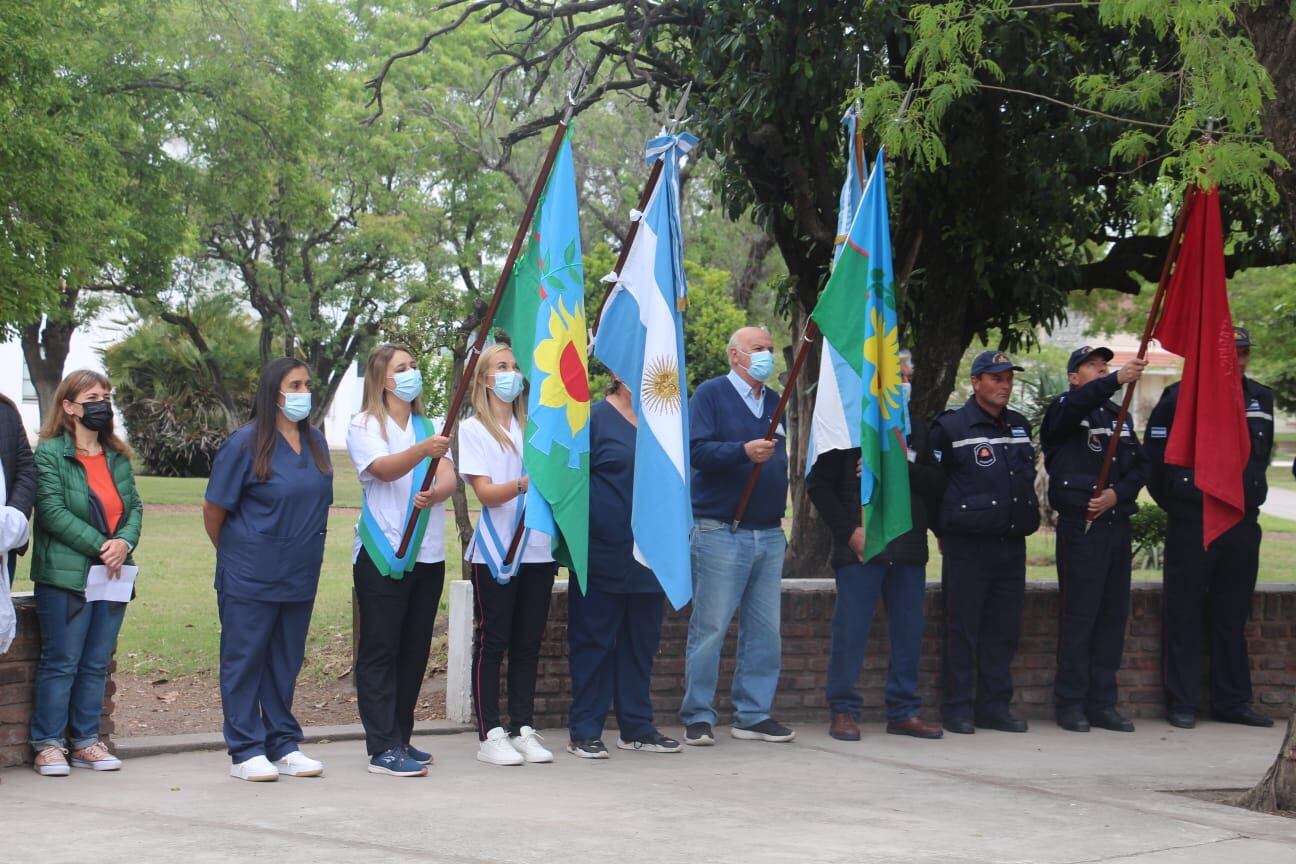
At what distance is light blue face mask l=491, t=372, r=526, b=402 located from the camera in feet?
24.0

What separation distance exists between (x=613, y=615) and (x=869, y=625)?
4.92 feet

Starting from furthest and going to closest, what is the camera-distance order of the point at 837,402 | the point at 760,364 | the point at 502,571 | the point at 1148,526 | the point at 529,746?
1. the point at 1148,526
2. the point at 837,402
3. the point at 760,364
4. the point at 529,746
5. the point at 502,571

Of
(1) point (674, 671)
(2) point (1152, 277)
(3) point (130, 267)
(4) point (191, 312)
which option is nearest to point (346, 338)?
(4) point (191, 312)

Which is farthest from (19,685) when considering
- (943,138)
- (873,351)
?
(943,138)

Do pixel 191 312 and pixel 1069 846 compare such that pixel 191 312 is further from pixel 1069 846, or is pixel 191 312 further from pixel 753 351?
pixel 1069 846

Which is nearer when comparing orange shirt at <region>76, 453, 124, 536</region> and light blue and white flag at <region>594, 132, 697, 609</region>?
orange shirt at <region>76, 453, 124, 536</region>

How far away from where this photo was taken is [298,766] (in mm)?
6898

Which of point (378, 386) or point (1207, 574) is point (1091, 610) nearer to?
point (1207, 574)

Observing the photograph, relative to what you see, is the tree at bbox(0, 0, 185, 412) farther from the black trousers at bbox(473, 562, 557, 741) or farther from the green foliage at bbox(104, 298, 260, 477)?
the black trousers at bbox(473, 562, 557, 741)

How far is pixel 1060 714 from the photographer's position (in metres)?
8.94

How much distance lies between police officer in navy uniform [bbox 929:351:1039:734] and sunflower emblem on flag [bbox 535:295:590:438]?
2.11m

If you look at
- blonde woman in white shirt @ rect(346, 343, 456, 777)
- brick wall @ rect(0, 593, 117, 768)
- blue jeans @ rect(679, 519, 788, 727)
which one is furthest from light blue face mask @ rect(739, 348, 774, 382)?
brick wall @ rect(0, 593, 117, 768)

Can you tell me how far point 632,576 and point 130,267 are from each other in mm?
22737

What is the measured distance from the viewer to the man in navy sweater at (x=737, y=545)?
7.98 meters
